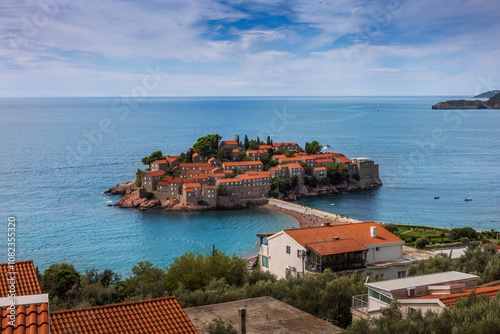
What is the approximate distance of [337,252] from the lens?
20828 mm

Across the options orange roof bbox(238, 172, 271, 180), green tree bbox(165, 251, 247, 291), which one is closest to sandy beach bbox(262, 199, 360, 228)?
orange roof bbox(238, 172, 271, 180)

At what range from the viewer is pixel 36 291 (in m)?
7.96

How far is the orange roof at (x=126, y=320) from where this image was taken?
7.62 meters

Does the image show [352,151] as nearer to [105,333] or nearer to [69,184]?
[69,184]

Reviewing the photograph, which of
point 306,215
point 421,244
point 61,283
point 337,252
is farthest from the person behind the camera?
point 306,215

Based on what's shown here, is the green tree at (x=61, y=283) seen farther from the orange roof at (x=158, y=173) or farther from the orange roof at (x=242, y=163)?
the orange roof at (x=242, y=163)

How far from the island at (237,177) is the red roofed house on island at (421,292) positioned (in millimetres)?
48098

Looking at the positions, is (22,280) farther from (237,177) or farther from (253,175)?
(253,175)

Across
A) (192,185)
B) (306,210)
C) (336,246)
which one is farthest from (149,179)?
(336,246)

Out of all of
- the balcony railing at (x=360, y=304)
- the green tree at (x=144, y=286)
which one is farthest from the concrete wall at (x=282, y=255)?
the balcony railing at (x=360, y=304)

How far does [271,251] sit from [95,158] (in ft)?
265

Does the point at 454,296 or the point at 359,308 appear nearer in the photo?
the point at 454,296

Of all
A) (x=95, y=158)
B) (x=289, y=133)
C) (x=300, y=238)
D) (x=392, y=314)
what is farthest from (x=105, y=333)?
(x=289, y=133)

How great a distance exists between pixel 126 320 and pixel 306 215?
1882 inches
